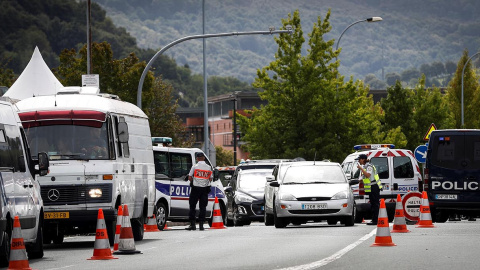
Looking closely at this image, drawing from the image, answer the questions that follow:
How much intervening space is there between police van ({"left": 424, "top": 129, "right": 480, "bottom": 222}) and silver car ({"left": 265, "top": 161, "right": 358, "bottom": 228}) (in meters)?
2.34

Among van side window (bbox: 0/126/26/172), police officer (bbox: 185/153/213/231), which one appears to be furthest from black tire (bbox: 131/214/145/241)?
van side window (bbox: 0/126/26/172)

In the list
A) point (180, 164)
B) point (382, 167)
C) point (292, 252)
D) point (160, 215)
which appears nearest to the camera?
point (292, 252)

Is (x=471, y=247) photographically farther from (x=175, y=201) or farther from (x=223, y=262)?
(x=175, y=201)

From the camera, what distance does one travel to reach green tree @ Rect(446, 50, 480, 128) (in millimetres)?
87500

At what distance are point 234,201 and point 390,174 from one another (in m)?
4.53

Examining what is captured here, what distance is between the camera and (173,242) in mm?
22438

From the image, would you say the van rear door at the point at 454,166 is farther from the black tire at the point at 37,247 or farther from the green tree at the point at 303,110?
the green tree at the point at 303,110

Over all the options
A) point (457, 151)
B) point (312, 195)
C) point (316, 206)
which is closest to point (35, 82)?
point (312, 195)

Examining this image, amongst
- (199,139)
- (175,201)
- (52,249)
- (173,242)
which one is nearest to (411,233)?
(173,242)

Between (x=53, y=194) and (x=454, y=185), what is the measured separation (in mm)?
11484

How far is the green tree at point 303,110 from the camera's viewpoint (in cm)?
5678

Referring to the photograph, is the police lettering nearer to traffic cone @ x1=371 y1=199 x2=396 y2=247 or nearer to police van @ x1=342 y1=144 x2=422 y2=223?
police van @ x1=342 y1=144 x2=422 y2=223

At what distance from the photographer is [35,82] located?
4272 centimetres

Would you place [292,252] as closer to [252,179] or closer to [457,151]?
[457,151]
